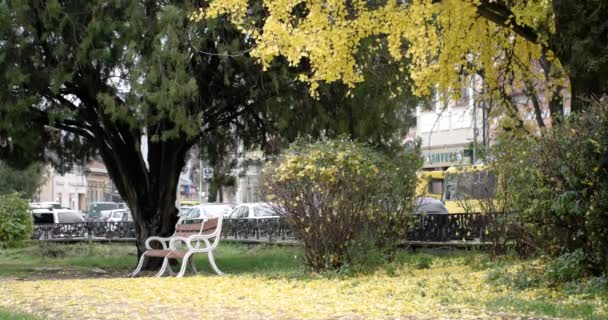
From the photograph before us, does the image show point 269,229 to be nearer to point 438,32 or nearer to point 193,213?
point 193,213

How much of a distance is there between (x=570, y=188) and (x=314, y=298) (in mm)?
2915

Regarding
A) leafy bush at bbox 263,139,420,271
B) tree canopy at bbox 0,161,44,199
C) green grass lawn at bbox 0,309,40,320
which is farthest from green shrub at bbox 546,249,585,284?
tree canopy at bbox 0,161,44,199

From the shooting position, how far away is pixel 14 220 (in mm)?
31219

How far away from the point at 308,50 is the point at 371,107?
6.45m

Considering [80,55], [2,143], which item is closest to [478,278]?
[80,55]

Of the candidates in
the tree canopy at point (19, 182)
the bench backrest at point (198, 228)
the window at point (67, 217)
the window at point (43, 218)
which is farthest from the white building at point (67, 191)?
the bench backrest at point (198, 228)

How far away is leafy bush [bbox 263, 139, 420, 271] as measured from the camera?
40.2 feet

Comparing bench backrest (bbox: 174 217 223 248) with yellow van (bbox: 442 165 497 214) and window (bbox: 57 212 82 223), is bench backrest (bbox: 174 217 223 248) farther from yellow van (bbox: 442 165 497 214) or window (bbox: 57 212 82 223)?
window (bbox: 57 212 82 223)

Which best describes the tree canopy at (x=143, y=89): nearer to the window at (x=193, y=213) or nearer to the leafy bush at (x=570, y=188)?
the leafy bush at (x=570, y=188)

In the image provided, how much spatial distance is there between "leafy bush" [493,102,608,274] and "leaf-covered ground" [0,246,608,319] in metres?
0.65

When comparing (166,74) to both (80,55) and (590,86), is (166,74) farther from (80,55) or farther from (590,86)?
(590,86)

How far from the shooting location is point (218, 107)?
19062 mm

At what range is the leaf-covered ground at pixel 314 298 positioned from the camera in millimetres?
8023

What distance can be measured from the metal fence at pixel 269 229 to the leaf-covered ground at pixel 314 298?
2.13m
